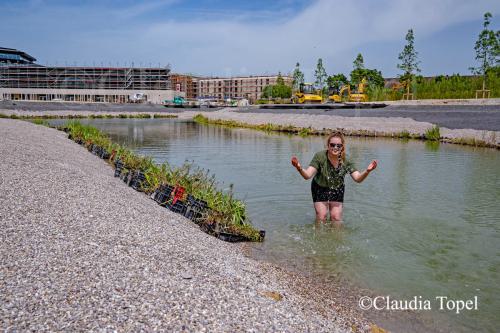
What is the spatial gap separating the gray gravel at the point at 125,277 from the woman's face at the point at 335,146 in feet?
7.47

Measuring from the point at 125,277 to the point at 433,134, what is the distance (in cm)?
2610

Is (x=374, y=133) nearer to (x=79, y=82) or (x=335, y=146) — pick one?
(x=335, y=146)

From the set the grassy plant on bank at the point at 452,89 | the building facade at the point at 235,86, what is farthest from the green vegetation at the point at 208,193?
the building facade at the point at 235,86

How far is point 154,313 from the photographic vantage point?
3.62m

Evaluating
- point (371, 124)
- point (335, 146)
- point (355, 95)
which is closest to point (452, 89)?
point (355, 95)

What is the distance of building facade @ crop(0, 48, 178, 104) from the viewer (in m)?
124

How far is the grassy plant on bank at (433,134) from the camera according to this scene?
1060 inches

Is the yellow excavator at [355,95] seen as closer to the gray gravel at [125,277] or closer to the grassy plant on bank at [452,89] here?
the grassy plant on bank at [452,89]

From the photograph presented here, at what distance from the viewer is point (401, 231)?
7.95 meters

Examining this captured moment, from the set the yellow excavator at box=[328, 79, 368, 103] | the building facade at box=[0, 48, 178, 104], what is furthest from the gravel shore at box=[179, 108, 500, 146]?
the building facade at box=[0, 48, 178, 104]

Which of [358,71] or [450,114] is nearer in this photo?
[450,114]

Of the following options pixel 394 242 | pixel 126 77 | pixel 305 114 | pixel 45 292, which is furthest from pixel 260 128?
pixel 126 77

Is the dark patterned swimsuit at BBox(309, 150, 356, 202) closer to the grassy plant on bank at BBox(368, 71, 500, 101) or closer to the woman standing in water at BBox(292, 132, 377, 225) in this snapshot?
the woman standing in water at BBox(292, 132, 377, 225)

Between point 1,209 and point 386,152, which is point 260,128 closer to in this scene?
point 386,152
